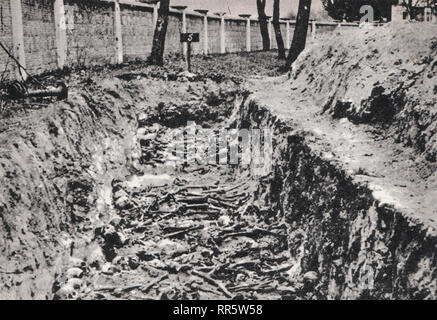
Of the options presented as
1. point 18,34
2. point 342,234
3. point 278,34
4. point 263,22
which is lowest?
point 342,234

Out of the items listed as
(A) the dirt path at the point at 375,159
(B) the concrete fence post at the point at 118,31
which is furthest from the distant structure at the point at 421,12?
(A) the dirt path at the point at 375,159

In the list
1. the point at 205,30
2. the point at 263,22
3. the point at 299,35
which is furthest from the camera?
the point at 263,22

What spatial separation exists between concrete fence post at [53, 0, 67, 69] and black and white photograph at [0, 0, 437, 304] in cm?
4

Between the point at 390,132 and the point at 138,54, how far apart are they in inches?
459

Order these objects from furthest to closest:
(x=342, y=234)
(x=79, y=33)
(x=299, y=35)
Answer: (x=299, y=35) → (x=79, y=33) → (x=342, y=234)

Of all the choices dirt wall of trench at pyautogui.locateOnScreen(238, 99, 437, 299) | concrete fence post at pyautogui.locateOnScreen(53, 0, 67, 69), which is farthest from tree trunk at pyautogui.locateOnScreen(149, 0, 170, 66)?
dirt wall of trench at pyautogui.locateOnScreen(238, 99, 437, 299)

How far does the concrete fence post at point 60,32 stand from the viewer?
1237cm

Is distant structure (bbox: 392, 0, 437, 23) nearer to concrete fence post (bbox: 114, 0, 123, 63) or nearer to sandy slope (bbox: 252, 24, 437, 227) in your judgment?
concrete fence post (bbox: 114, 0, 123, 63)

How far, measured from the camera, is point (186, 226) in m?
7.39

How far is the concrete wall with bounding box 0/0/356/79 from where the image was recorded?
10266 millimetres

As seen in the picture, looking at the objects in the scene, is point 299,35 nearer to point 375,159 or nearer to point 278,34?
point 278,34

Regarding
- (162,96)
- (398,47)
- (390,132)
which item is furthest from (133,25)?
(390,132)

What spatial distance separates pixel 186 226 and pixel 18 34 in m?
5.56

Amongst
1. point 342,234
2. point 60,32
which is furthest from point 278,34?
point 342,234
